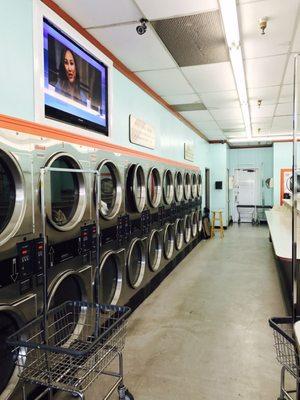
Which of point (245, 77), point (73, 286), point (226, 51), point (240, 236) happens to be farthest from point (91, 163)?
point (240, 236)

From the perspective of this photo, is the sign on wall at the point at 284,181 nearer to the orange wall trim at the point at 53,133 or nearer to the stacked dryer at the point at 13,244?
the orange wall trim at the point at 53,133

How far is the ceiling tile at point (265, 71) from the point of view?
12.2 feet

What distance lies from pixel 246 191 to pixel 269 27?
10.1 meters

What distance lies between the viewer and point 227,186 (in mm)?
11117

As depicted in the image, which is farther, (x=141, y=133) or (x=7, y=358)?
(x=141, y=133)

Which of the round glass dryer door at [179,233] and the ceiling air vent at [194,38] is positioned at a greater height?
the ceiling air vent at [194,38]

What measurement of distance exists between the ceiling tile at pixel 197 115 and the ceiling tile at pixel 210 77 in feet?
4.65

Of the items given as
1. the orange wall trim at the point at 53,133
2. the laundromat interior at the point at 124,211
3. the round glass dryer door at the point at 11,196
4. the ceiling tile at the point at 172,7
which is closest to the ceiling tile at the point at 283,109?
the laundromat interior at the point at 124,211

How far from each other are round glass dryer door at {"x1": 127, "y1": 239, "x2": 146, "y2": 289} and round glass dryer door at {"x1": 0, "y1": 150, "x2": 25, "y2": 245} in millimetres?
1975

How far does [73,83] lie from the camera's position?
9.13ft

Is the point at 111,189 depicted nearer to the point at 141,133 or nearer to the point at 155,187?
the point at 141,133

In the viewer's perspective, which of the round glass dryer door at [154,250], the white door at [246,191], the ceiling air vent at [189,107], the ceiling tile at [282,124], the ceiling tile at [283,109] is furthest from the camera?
the white door at [246,191]

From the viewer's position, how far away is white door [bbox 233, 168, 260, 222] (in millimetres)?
12422

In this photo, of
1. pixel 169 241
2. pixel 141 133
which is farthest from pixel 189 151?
pixel 141 133
